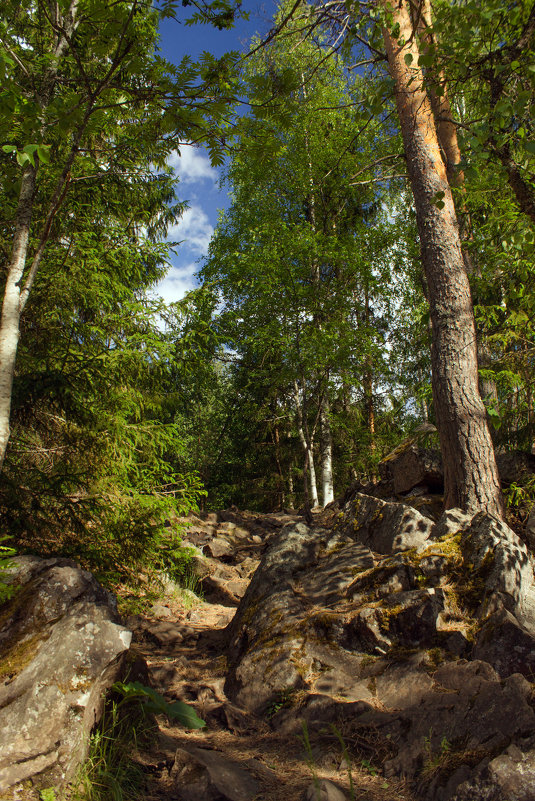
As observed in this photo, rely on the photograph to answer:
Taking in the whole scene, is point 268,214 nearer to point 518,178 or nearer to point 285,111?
point 518,178

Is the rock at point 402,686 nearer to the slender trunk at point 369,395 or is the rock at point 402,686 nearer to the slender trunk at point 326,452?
the slender trunk at point 326,452

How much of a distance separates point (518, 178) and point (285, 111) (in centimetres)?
299

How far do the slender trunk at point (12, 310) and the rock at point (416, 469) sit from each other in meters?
6.14

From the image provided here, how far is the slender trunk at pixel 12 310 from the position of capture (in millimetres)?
3929

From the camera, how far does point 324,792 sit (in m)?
2.39

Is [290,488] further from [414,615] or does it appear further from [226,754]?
[226,754]

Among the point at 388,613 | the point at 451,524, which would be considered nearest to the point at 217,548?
the point at 451,524

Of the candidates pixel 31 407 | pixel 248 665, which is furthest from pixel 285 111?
pixel 248 665

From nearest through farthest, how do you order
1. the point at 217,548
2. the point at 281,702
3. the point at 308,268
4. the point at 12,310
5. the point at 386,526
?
1. the point at 281,702
2. the point at 12,310
3. the point at 386,526
4. the point at 217,548
5. the point at 308,268

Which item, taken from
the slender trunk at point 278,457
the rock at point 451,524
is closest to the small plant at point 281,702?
the rock at point 451,524

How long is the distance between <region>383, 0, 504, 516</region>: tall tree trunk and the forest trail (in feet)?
10.7

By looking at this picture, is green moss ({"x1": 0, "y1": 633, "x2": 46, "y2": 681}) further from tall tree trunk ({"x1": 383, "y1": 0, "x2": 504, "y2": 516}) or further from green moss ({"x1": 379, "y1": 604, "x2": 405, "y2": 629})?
tall tree trunk ({"x1": 383, "y1": 0, "x2": 504, "y2": 516})

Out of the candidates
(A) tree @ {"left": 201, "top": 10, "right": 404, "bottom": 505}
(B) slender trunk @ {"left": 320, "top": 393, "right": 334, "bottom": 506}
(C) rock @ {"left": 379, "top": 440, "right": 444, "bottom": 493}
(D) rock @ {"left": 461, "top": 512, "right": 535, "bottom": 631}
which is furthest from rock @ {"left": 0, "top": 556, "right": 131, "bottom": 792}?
(B) slender trunk @ {"left": 320, "top": 393, "right": 334, "bottom": 506}

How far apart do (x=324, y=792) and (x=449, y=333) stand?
5018 millimetres
